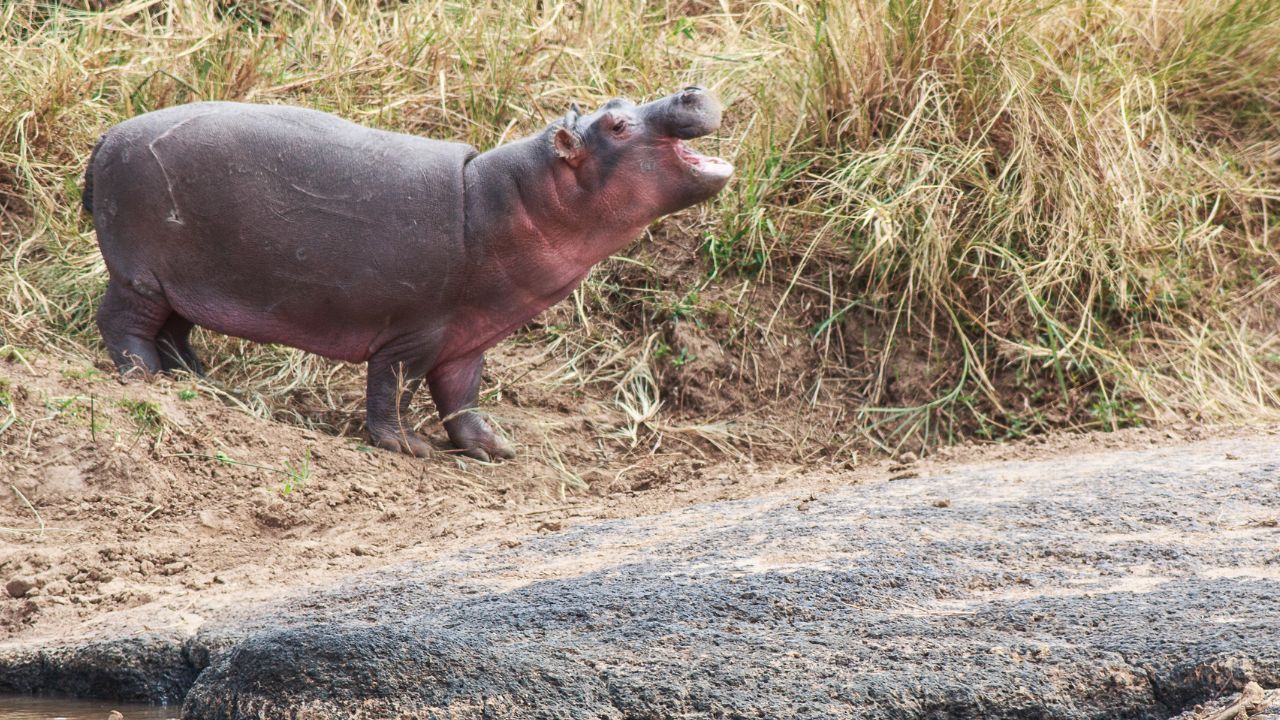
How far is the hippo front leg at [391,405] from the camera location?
441 cm

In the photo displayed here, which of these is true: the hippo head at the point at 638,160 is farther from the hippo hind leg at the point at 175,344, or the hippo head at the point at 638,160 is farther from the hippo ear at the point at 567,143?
the hippo hind leg at the point at 175,344

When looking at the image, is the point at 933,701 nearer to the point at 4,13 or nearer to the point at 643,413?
the point at 643,413

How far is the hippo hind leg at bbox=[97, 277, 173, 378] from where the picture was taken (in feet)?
14.4

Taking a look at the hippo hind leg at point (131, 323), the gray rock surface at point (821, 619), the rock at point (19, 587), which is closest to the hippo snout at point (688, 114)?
the gray rock surface at point (821, 619)

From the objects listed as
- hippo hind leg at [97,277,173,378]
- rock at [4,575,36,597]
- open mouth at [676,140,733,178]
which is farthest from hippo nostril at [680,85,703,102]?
rock at [4,575,36,597]

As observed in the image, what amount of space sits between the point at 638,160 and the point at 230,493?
1506 millimetres

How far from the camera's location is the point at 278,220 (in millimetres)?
4219

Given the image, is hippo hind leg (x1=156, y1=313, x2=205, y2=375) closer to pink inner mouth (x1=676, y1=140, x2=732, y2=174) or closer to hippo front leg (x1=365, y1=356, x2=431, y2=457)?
hippo front leg (x1=365, y1=356, x2=431, y2=457)

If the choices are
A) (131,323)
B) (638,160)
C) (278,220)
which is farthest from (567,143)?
(131,323)

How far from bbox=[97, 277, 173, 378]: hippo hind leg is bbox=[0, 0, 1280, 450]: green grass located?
39cm

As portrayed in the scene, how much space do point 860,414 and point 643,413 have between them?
31.7 inches

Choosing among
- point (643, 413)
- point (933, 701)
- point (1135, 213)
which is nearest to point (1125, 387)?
point (1135, 213)

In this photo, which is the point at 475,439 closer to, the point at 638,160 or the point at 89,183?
the point at 638,160

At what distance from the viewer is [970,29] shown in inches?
215
